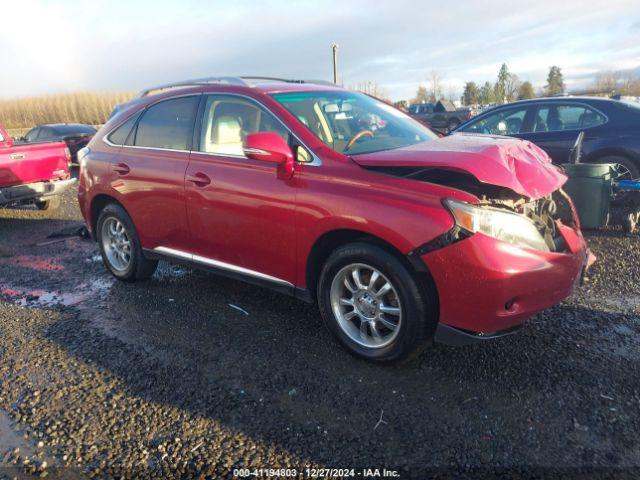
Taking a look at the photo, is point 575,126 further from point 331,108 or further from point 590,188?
point 331,108

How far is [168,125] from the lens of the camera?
4520mm

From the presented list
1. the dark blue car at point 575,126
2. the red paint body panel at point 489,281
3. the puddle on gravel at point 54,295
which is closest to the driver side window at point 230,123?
the red paint body panel at point 489,281

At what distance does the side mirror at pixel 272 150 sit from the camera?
11.1 feet

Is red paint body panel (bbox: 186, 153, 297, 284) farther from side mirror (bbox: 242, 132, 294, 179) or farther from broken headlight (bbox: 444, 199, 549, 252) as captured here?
broken headlight (bbox: 444, 199, 549, 252)

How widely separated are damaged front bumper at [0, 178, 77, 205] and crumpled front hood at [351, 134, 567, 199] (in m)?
6.91

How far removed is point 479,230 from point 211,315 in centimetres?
243

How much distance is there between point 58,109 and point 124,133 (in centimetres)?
5678

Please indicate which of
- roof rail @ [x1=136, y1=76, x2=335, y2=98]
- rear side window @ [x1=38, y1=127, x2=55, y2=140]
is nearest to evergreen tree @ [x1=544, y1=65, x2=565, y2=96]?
rear side window @ [x1=38, y1=127, x2=55, y2=140]

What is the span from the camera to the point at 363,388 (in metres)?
3.12

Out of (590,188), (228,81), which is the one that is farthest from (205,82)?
(590,188)

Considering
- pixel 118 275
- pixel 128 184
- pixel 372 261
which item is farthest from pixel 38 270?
pixel 372 261

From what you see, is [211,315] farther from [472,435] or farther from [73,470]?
[472,435]

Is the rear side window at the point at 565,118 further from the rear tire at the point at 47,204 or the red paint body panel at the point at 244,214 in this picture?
the rear tire at the point at 47,204

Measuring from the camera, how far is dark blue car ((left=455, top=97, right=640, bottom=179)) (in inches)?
260
